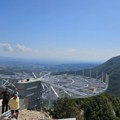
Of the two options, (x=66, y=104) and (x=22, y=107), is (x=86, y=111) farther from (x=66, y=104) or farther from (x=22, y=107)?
(x=22, y=107)

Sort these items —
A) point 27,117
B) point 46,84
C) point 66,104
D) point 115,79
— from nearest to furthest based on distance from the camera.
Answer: point 27,117, point 66,104, point 46,84, point 115,79

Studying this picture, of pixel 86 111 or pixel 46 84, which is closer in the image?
pixel 86 111

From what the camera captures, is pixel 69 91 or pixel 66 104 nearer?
pixel 66 104

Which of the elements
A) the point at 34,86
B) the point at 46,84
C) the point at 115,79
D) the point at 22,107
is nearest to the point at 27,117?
the point at 22,107

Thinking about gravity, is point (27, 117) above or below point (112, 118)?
above

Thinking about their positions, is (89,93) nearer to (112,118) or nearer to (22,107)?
(112,118)

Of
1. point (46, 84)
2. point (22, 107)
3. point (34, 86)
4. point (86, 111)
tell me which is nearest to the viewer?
point (22, 107)

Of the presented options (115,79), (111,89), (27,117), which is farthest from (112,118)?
(115,79)

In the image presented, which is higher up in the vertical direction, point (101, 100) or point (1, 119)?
point (1, 119)

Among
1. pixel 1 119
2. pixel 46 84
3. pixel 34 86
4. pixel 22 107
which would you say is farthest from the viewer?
pixel 46 84
